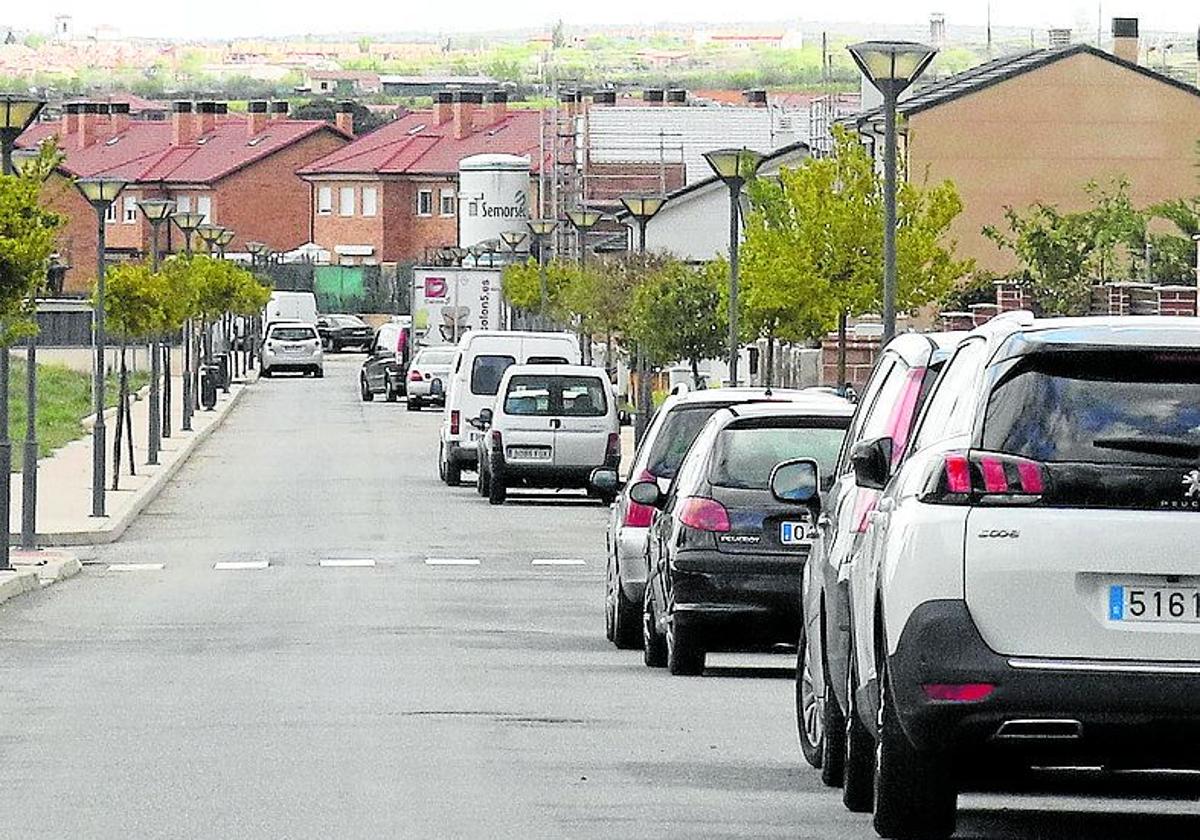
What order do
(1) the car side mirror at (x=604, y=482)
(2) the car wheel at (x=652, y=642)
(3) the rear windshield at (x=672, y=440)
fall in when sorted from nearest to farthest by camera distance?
(2) the car wheel at (x=652, y=642) < (3) the rear windshield at (x=672, y=440) < (1) the car side mirror at (x=604, y=482)

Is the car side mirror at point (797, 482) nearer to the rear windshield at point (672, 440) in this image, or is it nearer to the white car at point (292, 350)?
the rear windshield at point (672, 440)

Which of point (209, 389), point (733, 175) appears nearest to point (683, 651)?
point (733, 175)

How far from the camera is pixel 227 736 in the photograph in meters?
12.7

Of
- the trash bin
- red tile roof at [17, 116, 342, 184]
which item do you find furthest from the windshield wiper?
red tile roof at [17, 116, 342, 184]

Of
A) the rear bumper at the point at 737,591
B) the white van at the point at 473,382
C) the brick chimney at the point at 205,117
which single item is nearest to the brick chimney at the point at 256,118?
the brick chimney at the point at 205,117

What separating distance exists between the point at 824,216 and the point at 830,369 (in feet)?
51.9

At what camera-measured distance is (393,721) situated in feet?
44.1

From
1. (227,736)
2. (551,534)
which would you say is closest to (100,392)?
(551,534)

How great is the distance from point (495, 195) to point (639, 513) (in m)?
109

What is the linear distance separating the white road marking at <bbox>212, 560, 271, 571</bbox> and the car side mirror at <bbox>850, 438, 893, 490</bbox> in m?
18.8

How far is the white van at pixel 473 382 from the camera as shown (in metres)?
42.3

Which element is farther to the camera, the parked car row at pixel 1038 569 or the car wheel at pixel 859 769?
the car wheel at pixel 859 769

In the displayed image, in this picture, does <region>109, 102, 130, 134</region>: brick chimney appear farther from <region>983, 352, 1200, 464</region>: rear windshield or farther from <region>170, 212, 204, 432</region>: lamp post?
<region>983, 352, 1200, 464</region>: rear windshield

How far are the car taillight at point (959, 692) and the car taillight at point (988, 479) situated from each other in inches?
20.8
